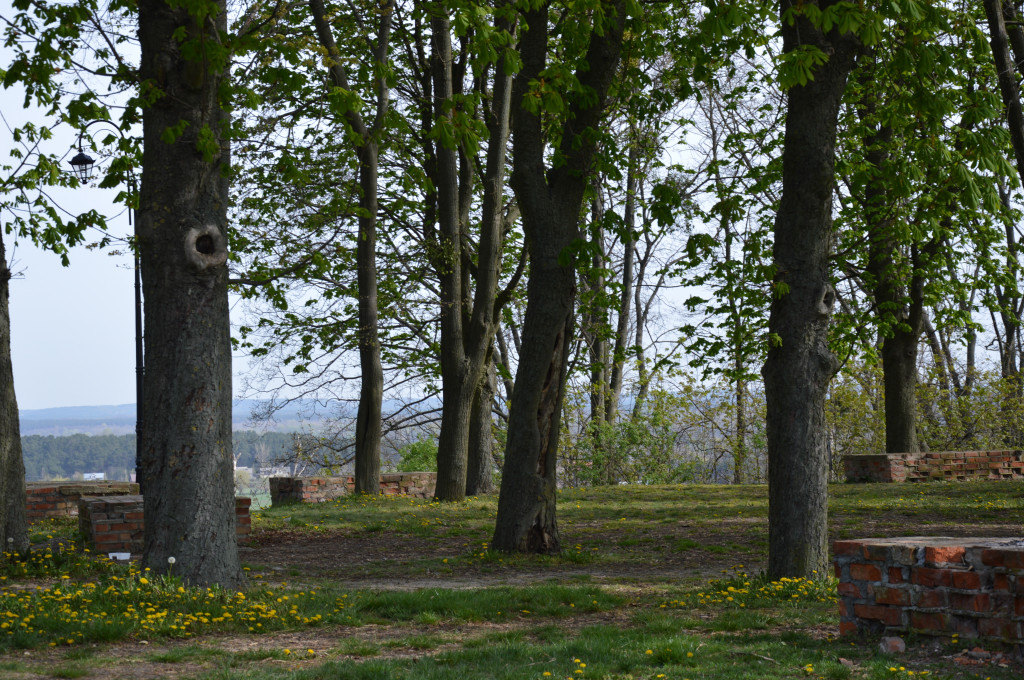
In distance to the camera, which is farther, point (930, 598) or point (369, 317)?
point (369, 317)

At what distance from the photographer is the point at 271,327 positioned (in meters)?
18.2

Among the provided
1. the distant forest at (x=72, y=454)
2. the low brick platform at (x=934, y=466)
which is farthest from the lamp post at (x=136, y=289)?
the distant forest at (x=72, y=454)

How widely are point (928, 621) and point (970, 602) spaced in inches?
11.4

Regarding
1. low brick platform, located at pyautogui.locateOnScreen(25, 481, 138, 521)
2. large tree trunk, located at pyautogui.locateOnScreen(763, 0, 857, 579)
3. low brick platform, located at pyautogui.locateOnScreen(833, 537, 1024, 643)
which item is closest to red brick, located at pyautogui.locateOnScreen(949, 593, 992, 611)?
low brick platform, located at pyautogui.locateOnScreen(833, 537, 1024, 643)

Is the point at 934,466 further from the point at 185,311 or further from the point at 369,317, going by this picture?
the point at 185,311

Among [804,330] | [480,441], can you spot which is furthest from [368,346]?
[804,330]

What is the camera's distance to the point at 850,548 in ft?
17.9

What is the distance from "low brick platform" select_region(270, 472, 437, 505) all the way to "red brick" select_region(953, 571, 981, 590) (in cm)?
1292

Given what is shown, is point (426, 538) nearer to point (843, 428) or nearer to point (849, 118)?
point (849, 118)

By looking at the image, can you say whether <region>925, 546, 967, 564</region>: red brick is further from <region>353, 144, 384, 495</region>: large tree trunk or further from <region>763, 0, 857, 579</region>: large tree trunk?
<region>353, 144, 384, 495</region>: large tree trunk

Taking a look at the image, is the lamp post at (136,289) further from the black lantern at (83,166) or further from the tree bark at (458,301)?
the tree bark at (458,301)

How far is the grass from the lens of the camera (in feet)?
16.2

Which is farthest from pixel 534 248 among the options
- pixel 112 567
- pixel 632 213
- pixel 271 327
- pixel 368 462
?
pixel 632 213

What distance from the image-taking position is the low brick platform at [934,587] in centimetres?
478
